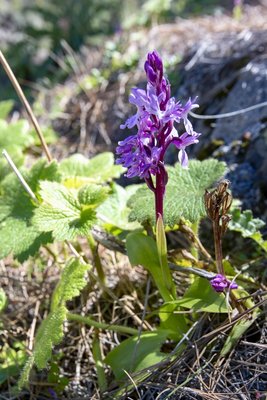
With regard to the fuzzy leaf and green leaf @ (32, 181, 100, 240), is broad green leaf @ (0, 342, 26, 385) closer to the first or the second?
the fuzzy leaf

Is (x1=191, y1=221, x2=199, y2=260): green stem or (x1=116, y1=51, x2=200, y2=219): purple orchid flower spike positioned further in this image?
(x1=191, y1=221, x2=199, y2=260): green stem

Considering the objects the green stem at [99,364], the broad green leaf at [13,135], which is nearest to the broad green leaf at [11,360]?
the green stem at [99,364]

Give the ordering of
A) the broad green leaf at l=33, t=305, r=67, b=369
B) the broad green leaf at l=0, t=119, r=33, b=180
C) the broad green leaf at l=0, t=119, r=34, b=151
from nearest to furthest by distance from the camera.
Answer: the broad green leaf at l=33, t=305, r=67, b=369 < the broad green leaf at l=0, t=119, r=33, b=180 < the broad green leaf at l=0, t=119, r=34, b=151

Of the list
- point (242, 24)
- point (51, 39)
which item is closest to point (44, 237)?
point (242, 24)

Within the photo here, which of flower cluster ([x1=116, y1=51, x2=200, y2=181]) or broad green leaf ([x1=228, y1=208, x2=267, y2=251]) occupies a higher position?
flower cluster ([x1=116, y1=51, x2=200, y2=181])

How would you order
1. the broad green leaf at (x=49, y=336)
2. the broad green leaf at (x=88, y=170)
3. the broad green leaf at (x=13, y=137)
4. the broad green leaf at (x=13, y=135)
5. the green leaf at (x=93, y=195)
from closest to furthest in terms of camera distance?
the broad green leaf at (x=49, y=336)
the green leaf at (x=93, y=195)
the broad green leaf at (x=88, y=170)
the broad green leaf at (x=13, y=137)
the broad green leaf at (x=13, y=135)

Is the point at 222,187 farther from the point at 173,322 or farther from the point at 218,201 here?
the point at 173,322

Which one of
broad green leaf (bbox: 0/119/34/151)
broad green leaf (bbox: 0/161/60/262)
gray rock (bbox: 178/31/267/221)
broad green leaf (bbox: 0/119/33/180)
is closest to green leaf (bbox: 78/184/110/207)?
broad green leaf (bbox: 0/161/60/262)

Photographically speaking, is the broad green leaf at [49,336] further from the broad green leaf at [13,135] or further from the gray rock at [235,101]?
the broad green leaf at [13,135]
